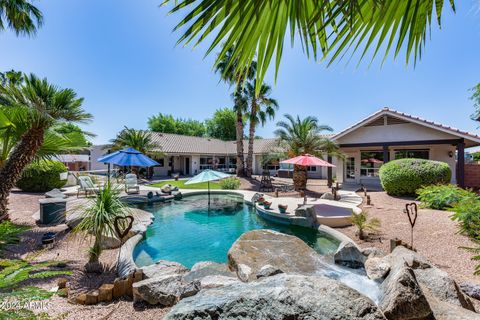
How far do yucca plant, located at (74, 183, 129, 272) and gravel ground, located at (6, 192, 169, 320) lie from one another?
1.45 feet

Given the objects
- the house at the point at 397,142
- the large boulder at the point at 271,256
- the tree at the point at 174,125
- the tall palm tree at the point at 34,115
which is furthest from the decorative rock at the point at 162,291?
the tree at the point at 174,125

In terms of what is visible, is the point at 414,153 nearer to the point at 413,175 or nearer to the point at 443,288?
the point at 413,175

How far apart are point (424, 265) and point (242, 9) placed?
5723 millimetres

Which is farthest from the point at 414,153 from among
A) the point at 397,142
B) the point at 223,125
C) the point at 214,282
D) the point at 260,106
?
the point at 223,125

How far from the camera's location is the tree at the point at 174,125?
5609 centimetres

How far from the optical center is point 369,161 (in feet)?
69.1

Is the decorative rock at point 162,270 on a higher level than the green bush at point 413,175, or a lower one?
lower

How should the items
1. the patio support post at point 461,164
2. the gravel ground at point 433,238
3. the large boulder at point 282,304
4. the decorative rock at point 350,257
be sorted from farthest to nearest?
1. the patio support post at point 461,164
2. the decorative rock at point 350,257
3. the gravel ground at point 433,238
4. the large boulder at point 282,304

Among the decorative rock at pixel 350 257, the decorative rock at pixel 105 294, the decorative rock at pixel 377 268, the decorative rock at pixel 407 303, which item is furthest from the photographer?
the decorative rock at pixel 350 257

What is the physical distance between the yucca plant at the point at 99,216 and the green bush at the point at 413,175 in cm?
1454

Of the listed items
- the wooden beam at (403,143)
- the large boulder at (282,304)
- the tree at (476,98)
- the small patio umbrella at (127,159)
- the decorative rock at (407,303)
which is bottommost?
the decorative rock at (407,303)

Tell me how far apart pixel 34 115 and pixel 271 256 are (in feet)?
24.7

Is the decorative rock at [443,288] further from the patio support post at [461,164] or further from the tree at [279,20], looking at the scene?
the patio support post at [461,164]

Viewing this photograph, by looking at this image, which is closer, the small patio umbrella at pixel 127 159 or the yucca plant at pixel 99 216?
the yucca plant at pixel 99 216
